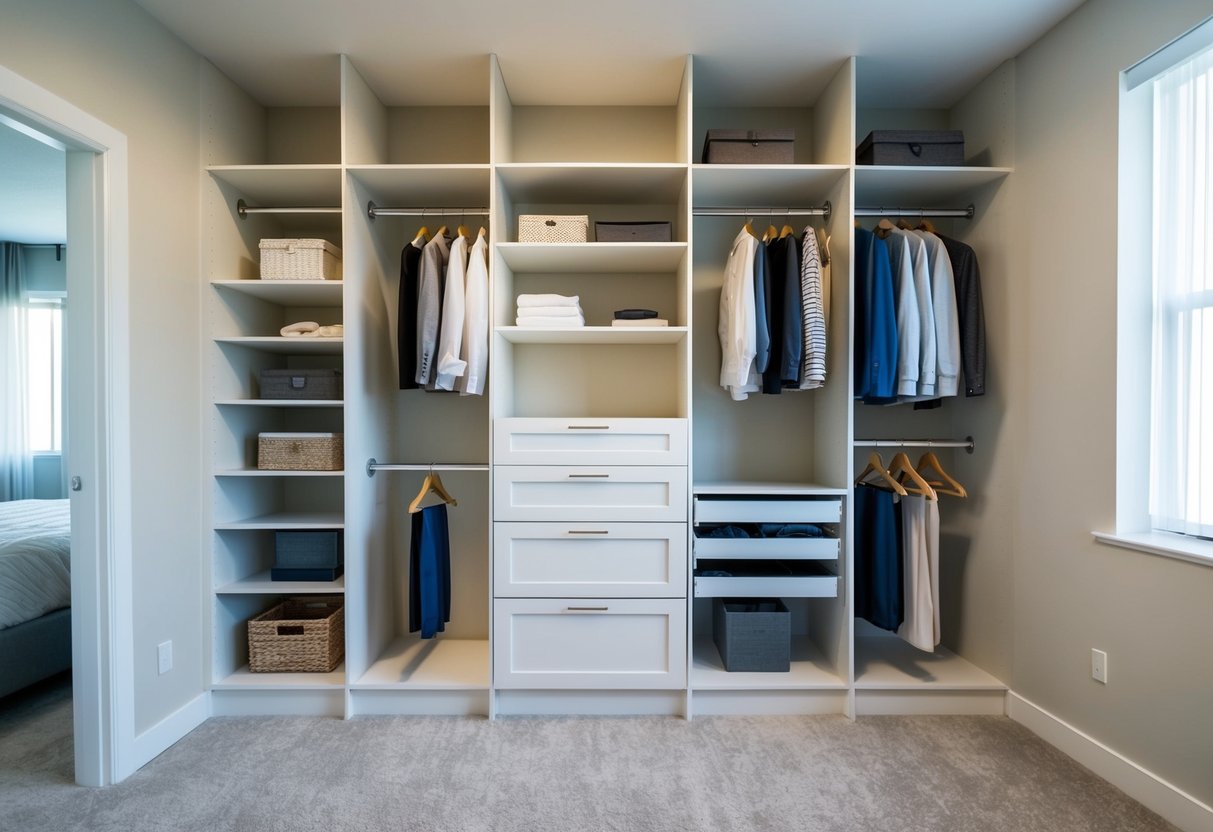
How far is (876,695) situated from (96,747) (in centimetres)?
280

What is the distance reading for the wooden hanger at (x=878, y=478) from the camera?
242cm

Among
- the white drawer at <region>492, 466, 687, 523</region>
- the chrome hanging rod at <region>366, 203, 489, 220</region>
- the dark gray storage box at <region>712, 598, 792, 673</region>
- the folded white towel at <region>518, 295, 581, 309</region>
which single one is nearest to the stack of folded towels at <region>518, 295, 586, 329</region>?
the folded white towel at <region>518, 295, 581, 309</region>

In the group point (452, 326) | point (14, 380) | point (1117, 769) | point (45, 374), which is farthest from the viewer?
point (45, 374)

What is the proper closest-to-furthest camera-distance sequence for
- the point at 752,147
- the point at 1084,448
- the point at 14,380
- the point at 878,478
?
the point at 1084,448
the point at 752,147
the point at 878,478
the point at 14,380

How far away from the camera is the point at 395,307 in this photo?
9.36 ft

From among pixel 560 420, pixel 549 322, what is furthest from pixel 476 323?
pixel 560 420

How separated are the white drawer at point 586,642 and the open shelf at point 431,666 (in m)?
0.20

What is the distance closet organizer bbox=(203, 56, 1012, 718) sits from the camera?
93.0 inches

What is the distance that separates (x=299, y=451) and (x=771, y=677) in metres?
2.16

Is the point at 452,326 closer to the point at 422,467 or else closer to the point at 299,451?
the point at 422,467

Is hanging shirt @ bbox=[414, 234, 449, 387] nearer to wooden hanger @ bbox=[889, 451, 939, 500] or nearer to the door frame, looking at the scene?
the door frame

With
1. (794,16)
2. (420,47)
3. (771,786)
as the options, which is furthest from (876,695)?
(420,47)

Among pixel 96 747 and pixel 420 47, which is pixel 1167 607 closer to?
pixel 420 47

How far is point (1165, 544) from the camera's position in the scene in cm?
178
